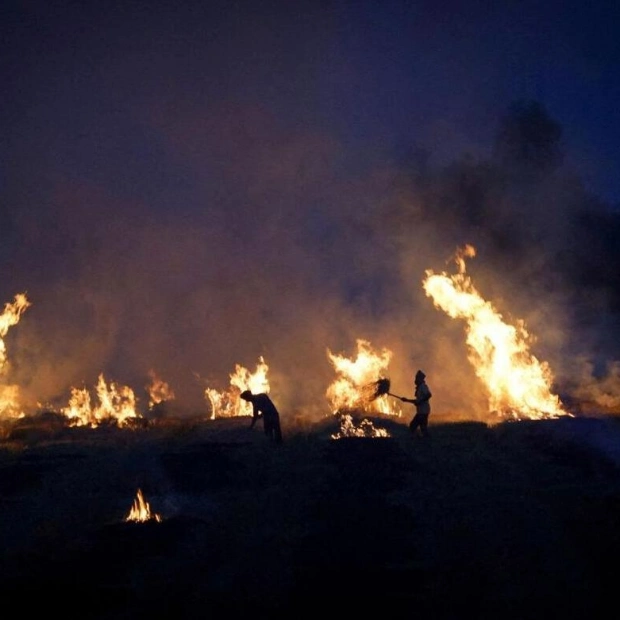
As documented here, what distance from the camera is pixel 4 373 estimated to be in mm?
50531

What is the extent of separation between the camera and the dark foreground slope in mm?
7648

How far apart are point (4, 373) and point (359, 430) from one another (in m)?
39.8

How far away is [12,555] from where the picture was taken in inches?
376

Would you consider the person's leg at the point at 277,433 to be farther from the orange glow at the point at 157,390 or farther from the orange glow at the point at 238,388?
the orange glow at the point at 157,390

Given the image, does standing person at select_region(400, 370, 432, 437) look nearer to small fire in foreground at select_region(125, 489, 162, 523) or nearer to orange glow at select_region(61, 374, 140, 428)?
small fire in foreground at select_region(125, 489, 162, 523)

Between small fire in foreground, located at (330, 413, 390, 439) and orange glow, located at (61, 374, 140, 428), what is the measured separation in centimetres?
1188

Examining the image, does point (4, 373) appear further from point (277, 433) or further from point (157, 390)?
point (277, 433)

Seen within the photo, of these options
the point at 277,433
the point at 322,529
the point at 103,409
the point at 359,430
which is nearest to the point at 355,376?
the point at 103,409

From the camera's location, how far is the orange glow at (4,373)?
42.5 metres

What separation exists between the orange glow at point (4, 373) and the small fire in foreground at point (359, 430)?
28390 mm

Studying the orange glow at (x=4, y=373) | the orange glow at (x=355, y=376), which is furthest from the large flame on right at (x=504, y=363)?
the orange glow at (x=4, y=373)

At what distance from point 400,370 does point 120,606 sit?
140ft

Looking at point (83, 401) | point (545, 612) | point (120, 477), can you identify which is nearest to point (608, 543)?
point (545, 612)

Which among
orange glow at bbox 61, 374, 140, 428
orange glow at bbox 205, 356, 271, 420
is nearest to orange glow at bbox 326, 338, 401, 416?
orange glow at bbox 205, 356, 271, 420
